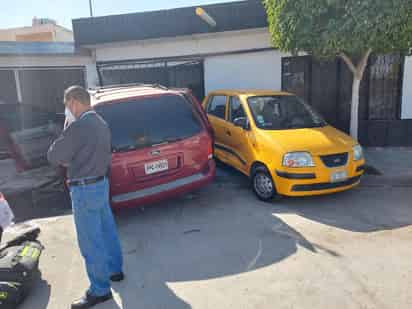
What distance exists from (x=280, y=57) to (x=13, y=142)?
643 cm

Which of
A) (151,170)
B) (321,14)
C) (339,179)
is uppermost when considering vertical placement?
(321,14)

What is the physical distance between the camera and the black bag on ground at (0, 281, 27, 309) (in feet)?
9.25

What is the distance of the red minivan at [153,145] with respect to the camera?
169 inches

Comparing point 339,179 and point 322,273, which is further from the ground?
point 339,179

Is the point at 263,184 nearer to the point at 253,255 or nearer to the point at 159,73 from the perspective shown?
the point at 253,255

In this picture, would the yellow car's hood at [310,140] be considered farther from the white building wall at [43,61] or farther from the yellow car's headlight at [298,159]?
the white building wall at [43,61]

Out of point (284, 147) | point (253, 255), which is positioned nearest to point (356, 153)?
point (284, 147)

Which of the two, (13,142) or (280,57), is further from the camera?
(280,57)

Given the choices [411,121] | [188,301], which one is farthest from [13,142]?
[411,121]

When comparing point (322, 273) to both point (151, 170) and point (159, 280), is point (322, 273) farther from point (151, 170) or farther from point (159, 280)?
point (151, 170)

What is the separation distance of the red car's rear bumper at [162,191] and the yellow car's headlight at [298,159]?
43.3 inches

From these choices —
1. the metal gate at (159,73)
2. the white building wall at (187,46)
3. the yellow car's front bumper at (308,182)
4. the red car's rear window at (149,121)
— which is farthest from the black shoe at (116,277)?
the white building wall at (187,46)

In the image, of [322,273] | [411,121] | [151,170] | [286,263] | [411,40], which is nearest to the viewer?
[322,273]

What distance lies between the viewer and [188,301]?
296cm
